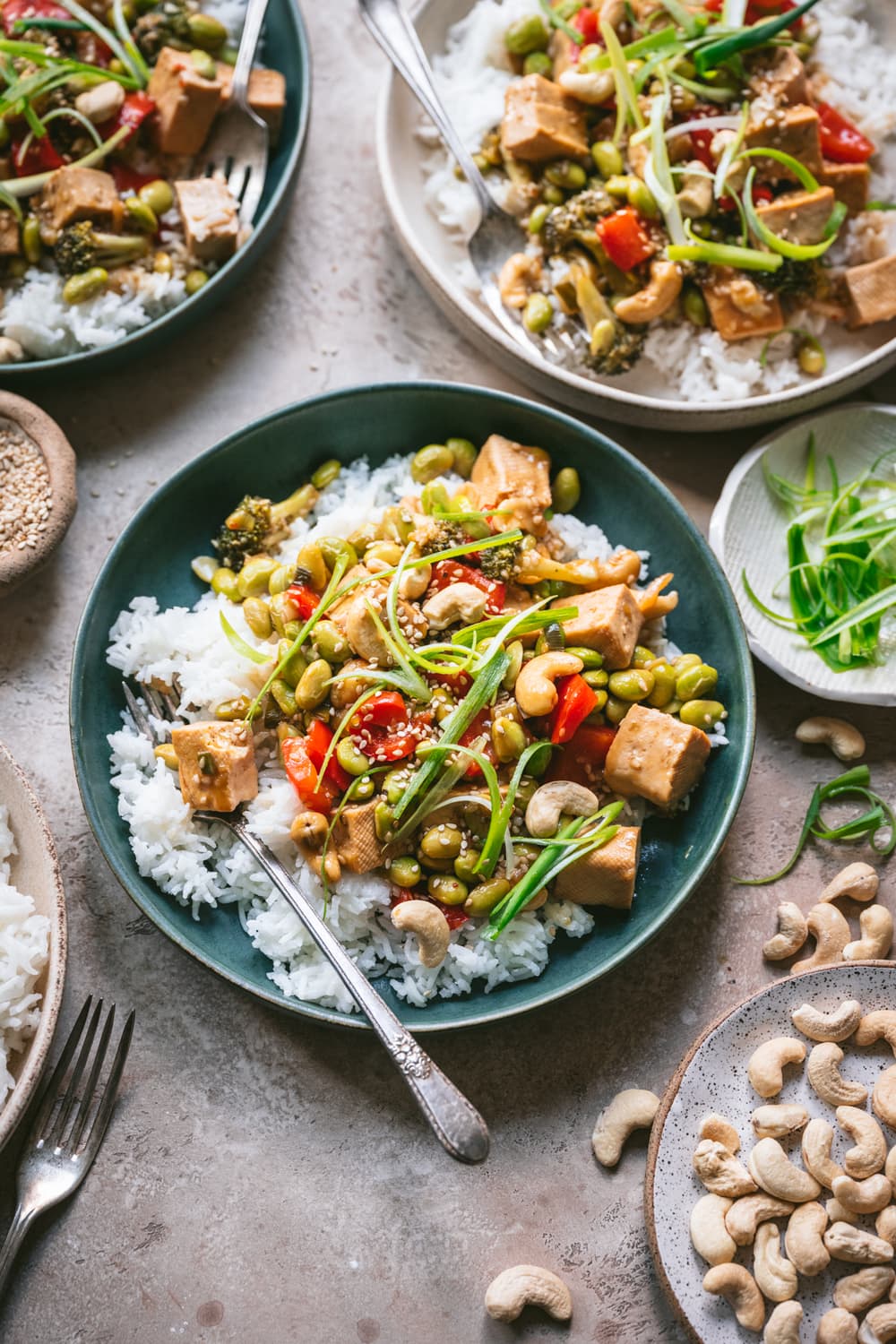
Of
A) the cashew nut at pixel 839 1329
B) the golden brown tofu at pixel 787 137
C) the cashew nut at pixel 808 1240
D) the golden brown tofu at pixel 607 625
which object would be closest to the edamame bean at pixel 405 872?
the golden brown tofu at pixel 607 625

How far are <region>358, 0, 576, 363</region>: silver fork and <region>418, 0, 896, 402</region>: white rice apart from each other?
62 mm

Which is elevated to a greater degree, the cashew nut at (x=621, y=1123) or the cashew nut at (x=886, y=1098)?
the cashew nut at (x=621, y=1123)

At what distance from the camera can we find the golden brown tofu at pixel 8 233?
3.68 m

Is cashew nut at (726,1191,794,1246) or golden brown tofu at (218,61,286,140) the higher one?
golden brown tofu at (218,61,286,140)

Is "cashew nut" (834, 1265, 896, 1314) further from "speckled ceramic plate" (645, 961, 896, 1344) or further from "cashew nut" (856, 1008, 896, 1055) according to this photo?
"cashew nut" (856, 1008, 896, 1055)

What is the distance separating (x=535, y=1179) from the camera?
11.3 feet

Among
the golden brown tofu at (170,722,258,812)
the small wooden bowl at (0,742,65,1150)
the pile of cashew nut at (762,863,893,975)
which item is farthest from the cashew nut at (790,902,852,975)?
the small wooden bowl at (0,742,65,1150)

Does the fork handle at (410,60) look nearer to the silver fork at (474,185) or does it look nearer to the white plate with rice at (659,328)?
the silver fork at (474,185)

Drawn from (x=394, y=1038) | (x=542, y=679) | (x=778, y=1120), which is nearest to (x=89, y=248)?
(x=542, y=679)

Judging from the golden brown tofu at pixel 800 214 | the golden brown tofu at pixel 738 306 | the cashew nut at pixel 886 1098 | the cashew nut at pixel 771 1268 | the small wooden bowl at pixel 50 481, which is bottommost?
the cashew nut at pixel 771 1268

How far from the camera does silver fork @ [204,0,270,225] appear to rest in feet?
12.4

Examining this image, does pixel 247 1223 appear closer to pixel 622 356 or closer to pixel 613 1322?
pixel 613 1322

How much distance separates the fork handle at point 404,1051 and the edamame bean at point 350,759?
0.36 m

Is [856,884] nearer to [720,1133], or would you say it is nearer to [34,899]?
[720,1133]
